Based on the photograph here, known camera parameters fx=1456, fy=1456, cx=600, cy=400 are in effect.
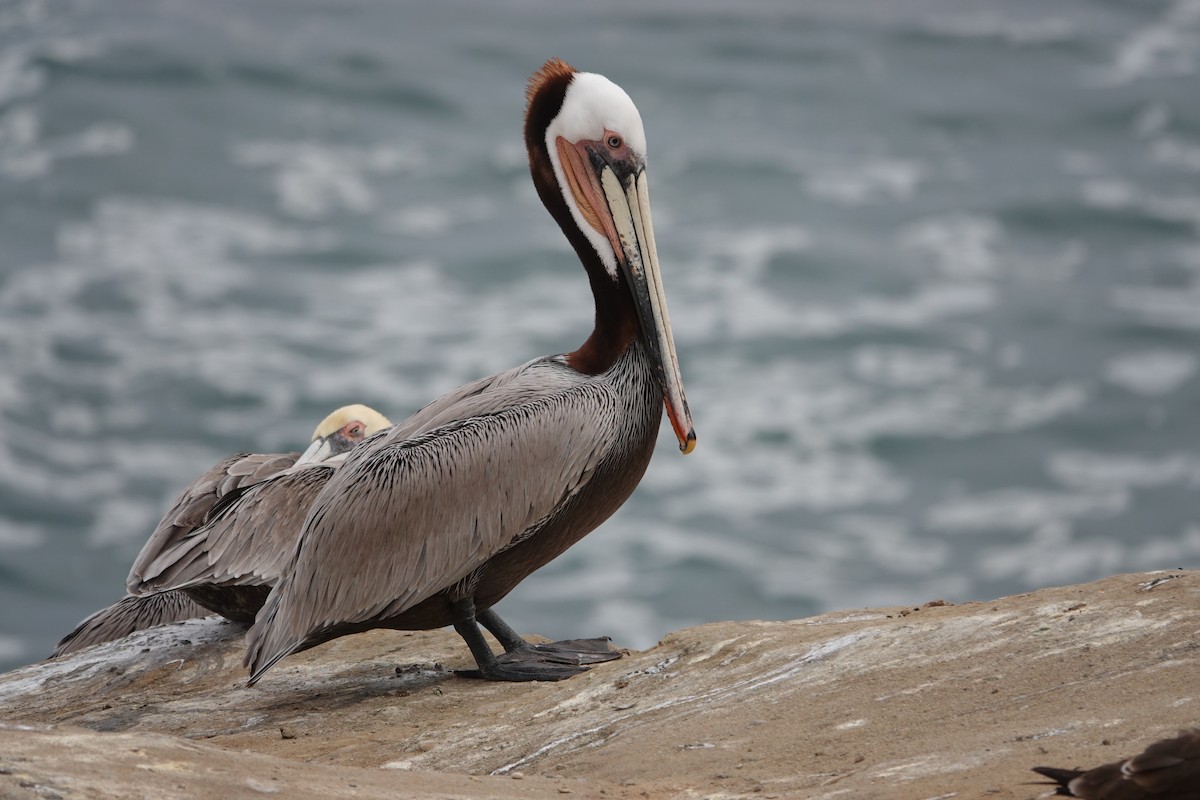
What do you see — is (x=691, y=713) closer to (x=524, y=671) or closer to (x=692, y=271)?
(x=524, y=671)

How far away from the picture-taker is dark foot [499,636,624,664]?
512cm

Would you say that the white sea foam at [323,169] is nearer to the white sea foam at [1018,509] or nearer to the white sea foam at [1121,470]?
the white sea foam at [1018,509]

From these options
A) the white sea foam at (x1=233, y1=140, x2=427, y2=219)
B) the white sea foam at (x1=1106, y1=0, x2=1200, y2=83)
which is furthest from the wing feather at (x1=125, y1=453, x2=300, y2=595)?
the white sea foam at (x1=1106, y1=0, x2=1200, y2=83)

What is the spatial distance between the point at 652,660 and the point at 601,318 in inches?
51.2

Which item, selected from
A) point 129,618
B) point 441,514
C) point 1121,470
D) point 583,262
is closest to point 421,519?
point 441,514

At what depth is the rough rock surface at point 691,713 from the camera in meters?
3.39

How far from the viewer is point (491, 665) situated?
5.07 meters

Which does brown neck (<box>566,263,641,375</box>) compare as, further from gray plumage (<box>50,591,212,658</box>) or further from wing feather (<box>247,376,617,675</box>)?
gray plumage (<box>50,591,212,658</box>)

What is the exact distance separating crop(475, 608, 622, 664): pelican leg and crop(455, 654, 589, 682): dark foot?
33 mm

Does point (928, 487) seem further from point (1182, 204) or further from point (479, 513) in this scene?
point (479, 513)

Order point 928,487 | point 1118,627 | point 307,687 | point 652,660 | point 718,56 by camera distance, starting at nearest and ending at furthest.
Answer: point 1118,627
point 652,660
point 307,687
point 928,487
point 718,56

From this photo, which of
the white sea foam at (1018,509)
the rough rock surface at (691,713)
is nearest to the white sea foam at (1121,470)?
the white sea foam at (1018,509)

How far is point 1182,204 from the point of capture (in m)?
19.9

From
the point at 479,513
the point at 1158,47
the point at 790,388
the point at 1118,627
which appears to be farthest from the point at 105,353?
the point at 1158,47
